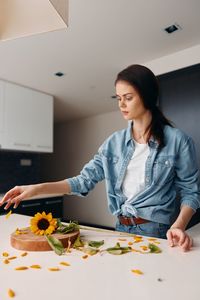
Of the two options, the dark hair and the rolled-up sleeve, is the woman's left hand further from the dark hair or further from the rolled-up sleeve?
the dark hair

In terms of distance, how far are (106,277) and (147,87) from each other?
2.35 ft

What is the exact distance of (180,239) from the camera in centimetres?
74

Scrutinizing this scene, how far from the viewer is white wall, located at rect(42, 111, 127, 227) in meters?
4.62

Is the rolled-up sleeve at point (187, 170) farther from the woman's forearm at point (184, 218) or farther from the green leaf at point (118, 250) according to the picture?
the green leaf at point (118, 250)

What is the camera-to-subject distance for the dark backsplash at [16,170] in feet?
12.0

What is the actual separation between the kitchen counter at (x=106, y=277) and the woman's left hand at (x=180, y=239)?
2 cm

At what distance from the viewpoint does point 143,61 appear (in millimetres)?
2643

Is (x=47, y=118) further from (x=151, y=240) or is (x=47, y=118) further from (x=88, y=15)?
(x=151, y=240)

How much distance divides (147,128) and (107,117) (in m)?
3.57

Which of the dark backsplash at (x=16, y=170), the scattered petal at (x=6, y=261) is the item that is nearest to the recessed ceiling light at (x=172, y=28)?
the scattered petal at (x=6, y=261)

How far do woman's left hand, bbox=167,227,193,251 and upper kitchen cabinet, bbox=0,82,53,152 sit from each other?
2.72 metres

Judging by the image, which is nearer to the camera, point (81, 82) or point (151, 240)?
point (151, 240)

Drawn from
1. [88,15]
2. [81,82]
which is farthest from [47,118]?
[88,15]

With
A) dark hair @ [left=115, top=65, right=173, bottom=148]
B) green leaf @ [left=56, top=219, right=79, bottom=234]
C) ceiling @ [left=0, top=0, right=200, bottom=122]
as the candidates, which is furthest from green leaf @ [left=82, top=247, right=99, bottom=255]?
ceiling @ [left=0, top=0, right=200, bottom=122]
